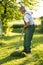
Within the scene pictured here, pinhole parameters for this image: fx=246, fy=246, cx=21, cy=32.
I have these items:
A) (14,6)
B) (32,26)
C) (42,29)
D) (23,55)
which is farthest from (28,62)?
(42,29)

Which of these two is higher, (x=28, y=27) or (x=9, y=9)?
(x=9, y=9)

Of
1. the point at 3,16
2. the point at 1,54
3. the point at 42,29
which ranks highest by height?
Result: the point at 3,16

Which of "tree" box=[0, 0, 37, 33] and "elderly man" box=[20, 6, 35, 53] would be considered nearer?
"elderly man" box=[20, 6, 35, 53]

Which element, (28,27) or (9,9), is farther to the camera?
(9,9)

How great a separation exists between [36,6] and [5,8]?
286 cm

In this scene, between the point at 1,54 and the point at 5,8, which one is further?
the point at 5,8

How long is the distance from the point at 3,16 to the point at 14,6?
1250mm

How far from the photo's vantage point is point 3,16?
627 inches

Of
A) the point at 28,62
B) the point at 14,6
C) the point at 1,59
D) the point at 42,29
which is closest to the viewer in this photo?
the point at 28,62

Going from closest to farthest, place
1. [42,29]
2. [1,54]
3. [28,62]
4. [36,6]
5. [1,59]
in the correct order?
[28,62], [1,59], [1,54], [36,6], [42,29]

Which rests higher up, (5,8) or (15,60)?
(5,8)

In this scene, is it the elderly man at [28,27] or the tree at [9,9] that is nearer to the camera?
the elderly man at [28,27]

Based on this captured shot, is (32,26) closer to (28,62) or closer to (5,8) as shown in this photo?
(28,62)

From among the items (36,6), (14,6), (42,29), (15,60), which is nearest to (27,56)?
(15,60)
